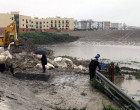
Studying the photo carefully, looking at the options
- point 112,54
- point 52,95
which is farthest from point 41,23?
point 52,95

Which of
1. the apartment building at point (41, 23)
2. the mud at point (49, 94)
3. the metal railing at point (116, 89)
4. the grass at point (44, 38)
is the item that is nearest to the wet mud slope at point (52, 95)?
the mud at point (49, 94)

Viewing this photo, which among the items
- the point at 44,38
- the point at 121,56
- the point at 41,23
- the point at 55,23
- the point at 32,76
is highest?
the point at 55,23

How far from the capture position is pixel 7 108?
489 cm

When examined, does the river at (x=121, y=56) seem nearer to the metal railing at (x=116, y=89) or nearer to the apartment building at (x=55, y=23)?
the metal railing at (x=116, y=89)

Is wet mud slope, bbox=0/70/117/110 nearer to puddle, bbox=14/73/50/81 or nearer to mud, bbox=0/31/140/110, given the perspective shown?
mud, bbox=0/31/140/110

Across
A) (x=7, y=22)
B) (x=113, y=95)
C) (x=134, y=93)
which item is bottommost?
(x=134, y=93)

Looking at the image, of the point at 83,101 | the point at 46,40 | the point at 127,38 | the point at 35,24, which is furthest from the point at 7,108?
the point at 35,24

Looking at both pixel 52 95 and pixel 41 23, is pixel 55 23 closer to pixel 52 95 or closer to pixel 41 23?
pixel 41 23

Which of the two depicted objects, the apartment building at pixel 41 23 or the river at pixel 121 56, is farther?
the apartment building at pixel 41 23

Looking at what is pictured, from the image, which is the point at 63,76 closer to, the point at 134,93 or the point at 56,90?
the point at 56,90

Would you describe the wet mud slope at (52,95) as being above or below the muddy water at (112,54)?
above

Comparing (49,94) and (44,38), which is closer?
(49,94)

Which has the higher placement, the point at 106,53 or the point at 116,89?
the point at 116,89

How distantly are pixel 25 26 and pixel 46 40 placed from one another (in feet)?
120
